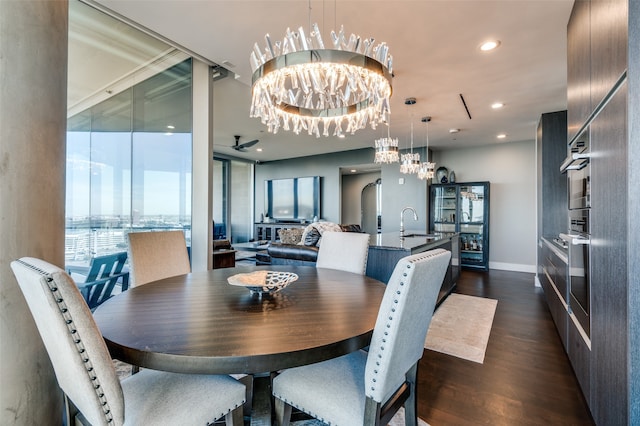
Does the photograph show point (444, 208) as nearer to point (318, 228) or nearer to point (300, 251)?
point (318, 228)

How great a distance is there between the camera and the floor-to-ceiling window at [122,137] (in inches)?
95.0

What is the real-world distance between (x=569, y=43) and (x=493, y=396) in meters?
2.61

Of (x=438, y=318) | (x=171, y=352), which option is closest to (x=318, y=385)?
(x=171, y=352)

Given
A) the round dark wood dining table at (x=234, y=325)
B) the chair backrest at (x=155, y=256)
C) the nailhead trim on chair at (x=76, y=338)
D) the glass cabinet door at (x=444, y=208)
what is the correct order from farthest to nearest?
the glass cabinet door at (x=444, y=208) → the chair backrest at (x=155, y=256) → the round dark wood dining table at (x=234, y=325) → the nailhead trim on chair at (x=76, y=338)

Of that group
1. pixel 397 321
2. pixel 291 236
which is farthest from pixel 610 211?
pixel 291 236

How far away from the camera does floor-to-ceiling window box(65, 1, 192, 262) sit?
7.91 feet

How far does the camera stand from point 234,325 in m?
1.11

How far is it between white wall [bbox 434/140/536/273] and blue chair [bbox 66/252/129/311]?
6678 millimetres

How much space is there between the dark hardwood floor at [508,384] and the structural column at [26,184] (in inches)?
75.6

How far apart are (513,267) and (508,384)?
4.92m

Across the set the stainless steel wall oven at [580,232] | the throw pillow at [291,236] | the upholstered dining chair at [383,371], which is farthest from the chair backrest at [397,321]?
the throw pillow at [291,236]

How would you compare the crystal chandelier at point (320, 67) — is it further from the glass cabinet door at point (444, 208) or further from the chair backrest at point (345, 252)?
the glass cabinet door at point (444, 208)

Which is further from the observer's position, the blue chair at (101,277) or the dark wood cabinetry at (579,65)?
the blue chair at (101,277)

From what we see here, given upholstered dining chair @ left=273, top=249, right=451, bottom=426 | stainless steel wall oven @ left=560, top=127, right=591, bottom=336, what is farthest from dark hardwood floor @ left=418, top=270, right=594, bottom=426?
upholstered dining chair @ left=273, top=249, right=451, bottom=426
